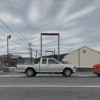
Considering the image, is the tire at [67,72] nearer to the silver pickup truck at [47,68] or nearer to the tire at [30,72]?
the silver pickup truck at [47,68]

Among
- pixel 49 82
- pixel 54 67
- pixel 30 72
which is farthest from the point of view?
pixel 54 67

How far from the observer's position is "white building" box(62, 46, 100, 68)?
60.8 meters

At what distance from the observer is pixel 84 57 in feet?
199

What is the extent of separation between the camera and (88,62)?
61656 millimetres

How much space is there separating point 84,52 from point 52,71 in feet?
144

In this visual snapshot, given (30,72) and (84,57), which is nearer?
(30,72)
